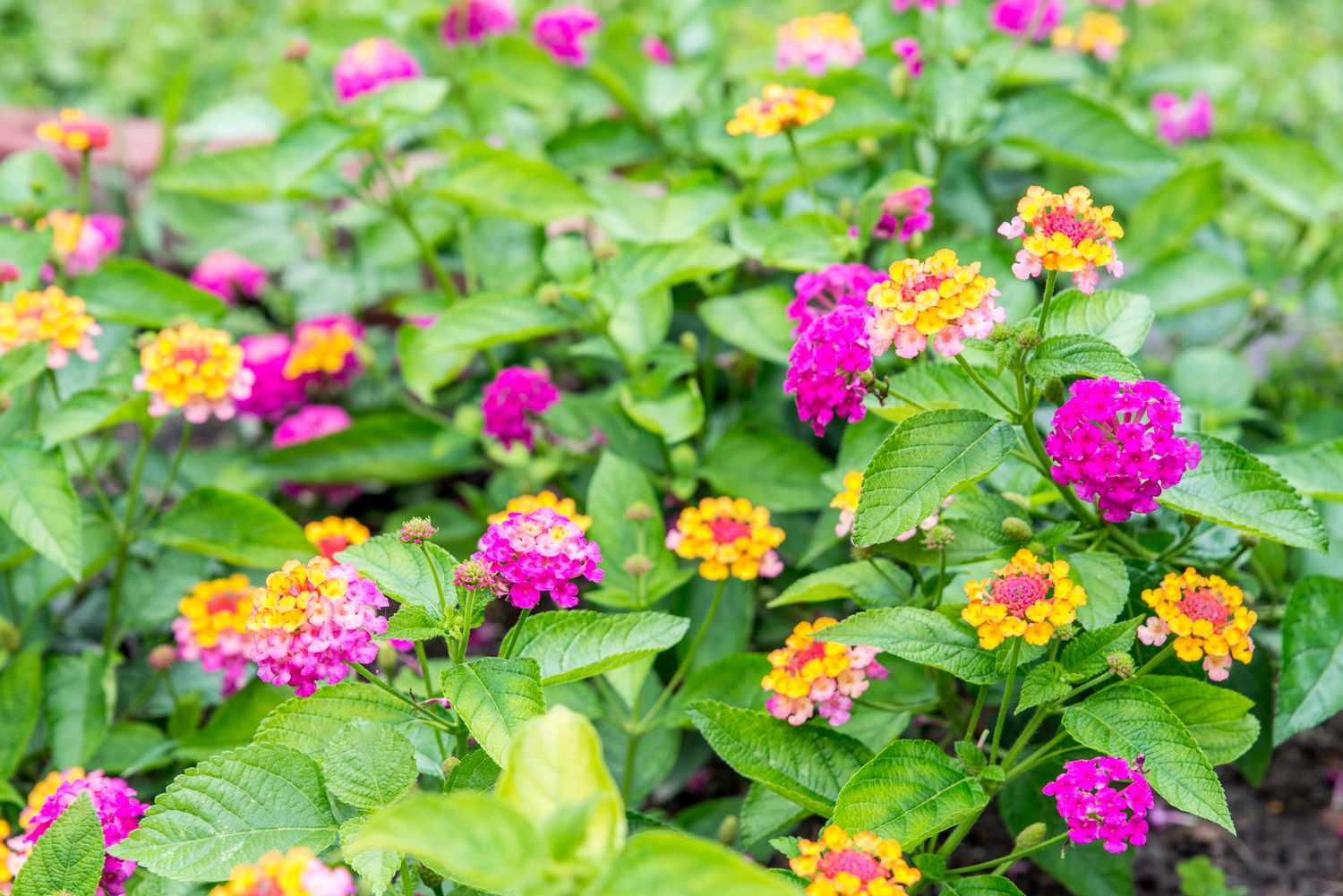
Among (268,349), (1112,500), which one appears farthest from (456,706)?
(268,349)

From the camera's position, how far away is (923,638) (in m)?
1.44

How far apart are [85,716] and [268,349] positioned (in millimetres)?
871

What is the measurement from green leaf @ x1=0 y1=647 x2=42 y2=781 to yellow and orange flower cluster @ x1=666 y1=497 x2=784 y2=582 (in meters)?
1.01

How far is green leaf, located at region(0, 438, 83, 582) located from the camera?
1.76 meters

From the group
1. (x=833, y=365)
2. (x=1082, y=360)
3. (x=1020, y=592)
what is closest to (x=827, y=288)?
(x=833, y=365)

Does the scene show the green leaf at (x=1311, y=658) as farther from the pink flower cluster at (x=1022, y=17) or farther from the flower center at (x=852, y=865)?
the pink flower cluster at (x=1022, y=17)

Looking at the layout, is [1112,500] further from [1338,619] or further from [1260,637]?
[1260,637]

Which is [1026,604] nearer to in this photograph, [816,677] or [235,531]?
[816,677]

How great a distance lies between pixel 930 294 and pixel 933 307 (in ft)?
0.05

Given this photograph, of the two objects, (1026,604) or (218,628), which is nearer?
(1026,604)

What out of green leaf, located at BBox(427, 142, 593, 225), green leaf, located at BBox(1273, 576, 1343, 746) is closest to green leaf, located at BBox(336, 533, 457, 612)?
green leaf, located at BBox(427, 142, 593, 225)

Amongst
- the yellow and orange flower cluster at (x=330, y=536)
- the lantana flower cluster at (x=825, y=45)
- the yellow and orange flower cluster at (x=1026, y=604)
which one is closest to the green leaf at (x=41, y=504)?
the yellow and orange flower cluster at (x=330, y=536)

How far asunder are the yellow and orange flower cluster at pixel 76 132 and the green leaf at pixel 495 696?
4.44 feet

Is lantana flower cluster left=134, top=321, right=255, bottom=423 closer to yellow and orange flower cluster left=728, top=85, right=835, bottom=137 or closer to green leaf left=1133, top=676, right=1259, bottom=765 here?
yellow and orange flower cluster left=728, top=85, right=835, bottom=137
